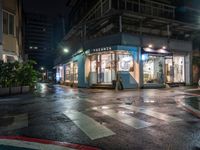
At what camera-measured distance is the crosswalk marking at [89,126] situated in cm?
532

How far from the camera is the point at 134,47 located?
21.1 m

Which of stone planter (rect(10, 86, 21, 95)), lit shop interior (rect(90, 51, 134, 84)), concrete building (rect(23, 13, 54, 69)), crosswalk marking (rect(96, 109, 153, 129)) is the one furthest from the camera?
concrete building (rect(23, 13, 54, 69))

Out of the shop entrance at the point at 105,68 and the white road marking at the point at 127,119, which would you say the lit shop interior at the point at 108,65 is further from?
the white road marking at the point at 127,119

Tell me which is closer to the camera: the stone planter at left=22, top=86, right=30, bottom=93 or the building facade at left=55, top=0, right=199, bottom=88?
the stone planter at left=22, top=86, right=30, bottom=93

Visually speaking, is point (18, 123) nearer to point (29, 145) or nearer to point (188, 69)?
point (29, 145)

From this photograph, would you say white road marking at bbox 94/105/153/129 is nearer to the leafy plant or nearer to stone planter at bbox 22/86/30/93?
stone planter at bbox 22/86/30/93

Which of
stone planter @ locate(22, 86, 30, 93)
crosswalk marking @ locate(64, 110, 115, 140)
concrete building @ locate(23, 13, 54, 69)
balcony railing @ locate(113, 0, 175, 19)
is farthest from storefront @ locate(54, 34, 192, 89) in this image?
concrete building @ locate(23, 13, 54, 69)

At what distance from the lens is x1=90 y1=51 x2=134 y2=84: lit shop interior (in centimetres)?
2106

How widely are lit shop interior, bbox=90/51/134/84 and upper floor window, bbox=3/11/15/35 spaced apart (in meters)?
8.48

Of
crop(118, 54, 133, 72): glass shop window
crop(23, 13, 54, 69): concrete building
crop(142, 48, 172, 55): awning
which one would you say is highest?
crop(23, 13, 54, 69): concrete building

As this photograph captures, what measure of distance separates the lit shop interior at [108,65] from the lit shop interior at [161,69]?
5.97 ft

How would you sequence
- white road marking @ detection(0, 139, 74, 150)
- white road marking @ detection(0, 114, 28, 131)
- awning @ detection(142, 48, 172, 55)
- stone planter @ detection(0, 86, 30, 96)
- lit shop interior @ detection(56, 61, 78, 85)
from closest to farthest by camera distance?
white road marking @ detection(0, 139, 74, 150)
white road marking @ detection(0, 114, 28, 131)
stone planter @ detection(0, 86, 30, 96)
awning @ detection(142, 48, 172, 55)
lit shop interior @ detection(56, 61, 78, 85)

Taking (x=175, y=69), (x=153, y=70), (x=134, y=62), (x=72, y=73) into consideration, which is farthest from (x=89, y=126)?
(x=72, y=73)

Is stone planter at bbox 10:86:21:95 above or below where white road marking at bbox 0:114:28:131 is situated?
above
